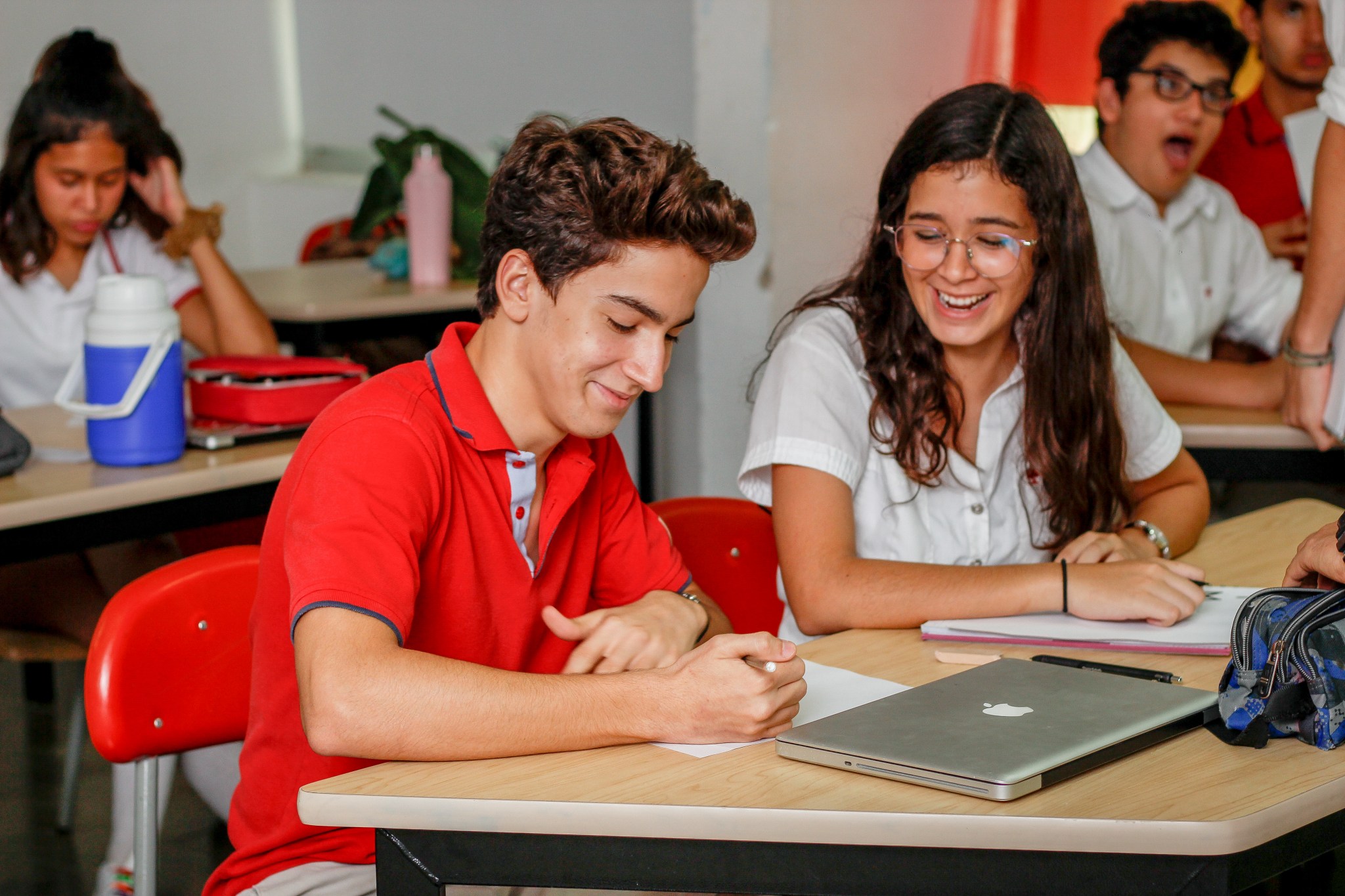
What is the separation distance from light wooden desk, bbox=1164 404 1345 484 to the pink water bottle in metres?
2.08

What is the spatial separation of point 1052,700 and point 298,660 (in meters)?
0.64

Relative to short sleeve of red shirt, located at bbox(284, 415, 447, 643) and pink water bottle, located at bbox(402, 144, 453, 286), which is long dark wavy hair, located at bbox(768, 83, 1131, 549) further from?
pink water bottle, located at bbox(402, 144, 453, 286)

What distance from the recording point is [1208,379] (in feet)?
8.32

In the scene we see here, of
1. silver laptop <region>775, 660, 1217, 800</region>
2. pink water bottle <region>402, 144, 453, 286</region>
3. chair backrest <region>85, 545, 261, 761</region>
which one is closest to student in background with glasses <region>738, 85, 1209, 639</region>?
silver laptop <region>775, 660, 1217, 800</region>

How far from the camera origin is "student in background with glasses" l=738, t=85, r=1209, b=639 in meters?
1.71

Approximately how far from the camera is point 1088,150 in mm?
2826

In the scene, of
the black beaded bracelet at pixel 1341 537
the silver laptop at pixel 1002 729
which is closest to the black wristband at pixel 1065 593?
the silver laptop at pixel 1002 729

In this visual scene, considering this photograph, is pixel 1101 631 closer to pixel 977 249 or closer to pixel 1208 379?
pixel 977 249

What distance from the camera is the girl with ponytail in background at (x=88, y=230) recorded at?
274 centimetres

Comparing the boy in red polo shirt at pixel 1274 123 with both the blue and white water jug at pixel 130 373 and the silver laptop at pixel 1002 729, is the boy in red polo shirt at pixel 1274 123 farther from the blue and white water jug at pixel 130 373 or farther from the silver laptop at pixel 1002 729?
the blue and white water jug at pixel 130 373

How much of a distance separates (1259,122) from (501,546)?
2.59 metres

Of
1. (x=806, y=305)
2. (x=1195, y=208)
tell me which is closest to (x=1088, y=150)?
(x=1195, y=208)

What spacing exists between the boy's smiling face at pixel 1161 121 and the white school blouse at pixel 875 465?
1167 millimetres

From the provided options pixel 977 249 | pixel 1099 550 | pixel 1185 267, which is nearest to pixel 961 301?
pixel 977 249
